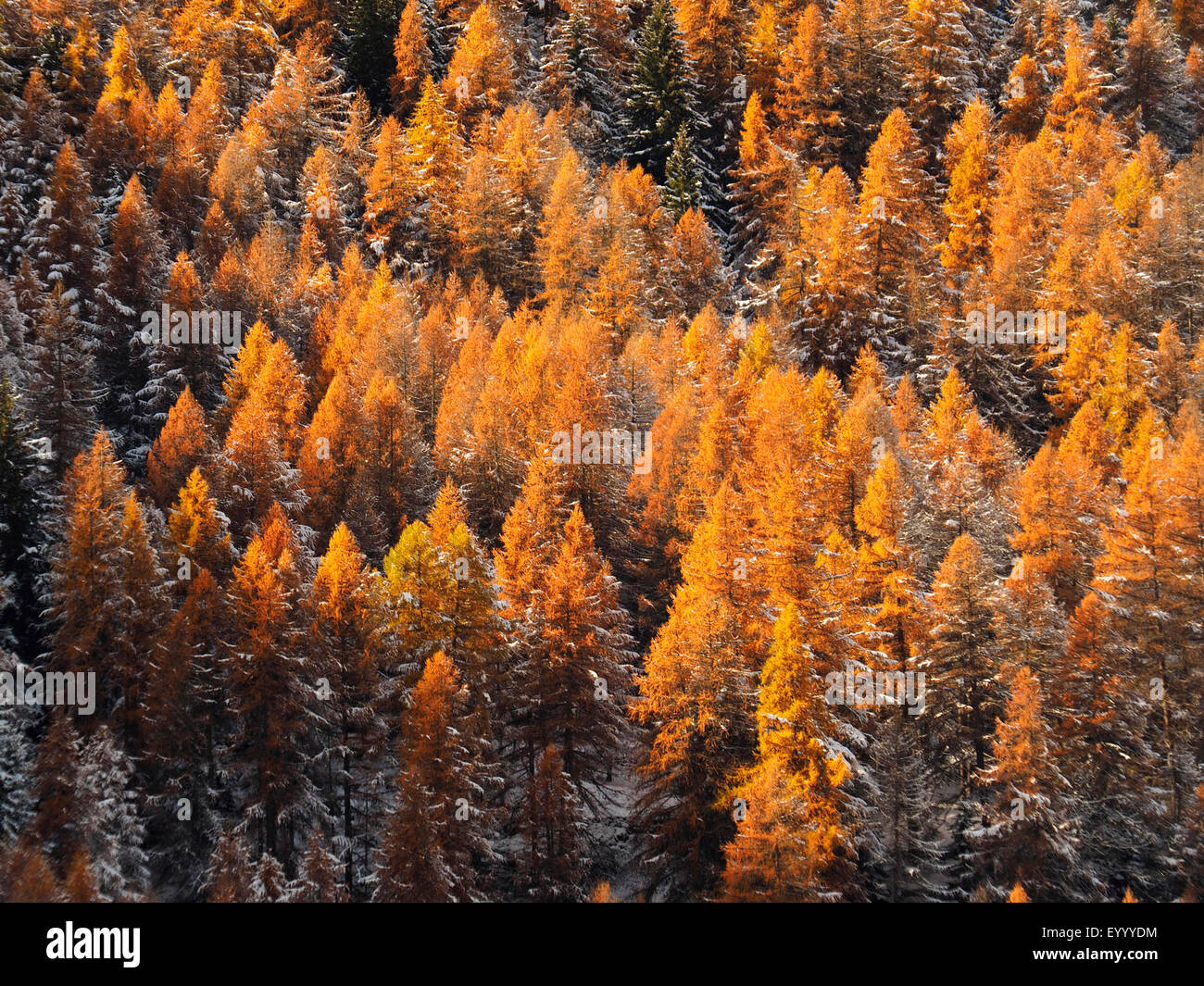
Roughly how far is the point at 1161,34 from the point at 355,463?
72.7 m

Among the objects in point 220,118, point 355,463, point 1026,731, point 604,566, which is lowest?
point 1026,731

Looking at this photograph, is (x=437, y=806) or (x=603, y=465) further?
(x=603, y=465)

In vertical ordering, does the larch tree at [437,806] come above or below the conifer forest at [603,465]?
below

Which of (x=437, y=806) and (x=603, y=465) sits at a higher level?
(x=603, y=465)

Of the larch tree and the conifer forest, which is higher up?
the conifer forest

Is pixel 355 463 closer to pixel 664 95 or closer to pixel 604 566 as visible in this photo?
pixel 604 566

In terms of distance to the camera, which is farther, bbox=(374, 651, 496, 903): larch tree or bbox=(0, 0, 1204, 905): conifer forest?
bbox=(0, 0, 1204, 905): conifer forest

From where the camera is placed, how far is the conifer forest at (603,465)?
29.2 m

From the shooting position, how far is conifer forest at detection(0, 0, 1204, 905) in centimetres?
2922

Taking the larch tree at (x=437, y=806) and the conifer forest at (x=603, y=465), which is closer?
the larch tree at (x=437, y=806)

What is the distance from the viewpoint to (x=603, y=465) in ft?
138
